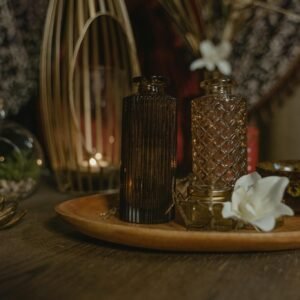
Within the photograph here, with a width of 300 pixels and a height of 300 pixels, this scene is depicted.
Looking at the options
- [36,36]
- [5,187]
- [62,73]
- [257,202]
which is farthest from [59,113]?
[257,202]

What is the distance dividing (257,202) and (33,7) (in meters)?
0.96

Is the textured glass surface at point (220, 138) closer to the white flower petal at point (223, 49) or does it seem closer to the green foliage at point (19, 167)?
the white flower petal at point (223, 49)

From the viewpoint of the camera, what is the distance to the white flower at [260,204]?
2.08 feet

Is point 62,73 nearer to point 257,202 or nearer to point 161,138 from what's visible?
point 161,138

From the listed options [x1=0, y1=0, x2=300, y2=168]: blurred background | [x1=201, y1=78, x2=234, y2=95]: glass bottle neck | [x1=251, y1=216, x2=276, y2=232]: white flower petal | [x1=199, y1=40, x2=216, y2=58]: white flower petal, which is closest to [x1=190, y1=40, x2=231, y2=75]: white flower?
[x1=199, y1=40, x2=216, y2=58]: white flower petal

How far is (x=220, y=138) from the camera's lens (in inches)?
30.7

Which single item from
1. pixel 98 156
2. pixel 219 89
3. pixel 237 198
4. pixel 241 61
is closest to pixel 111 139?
pixel 98 156

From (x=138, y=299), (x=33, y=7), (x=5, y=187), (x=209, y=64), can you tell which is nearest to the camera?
(x=138, y=299)

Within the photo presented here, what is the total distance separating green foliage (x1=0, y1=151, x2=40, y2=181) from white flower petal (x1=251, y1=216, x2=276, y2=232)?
65cm

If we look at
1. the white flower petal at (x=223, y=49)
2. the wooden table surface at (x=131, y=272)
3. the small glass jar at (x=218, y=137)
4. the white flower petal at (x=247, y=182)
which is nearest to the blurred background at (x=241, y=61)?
the white flower petal at (x=223, y=49)

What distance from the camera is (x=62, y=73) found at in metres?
1.19

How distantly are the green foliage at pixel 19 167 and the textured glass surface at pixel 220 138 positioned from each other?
0.49 metres

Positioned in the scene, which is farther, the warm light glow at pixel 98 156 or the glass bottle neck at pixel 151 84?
the warm light glow at pixel 98 156

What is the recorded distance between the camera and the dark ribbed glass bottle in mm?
750
